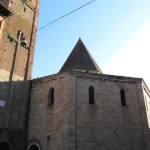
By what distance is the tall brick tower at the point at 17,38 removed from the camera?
15844 millimetres

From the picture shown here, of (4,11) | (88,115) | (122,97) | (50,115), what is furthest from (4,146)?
(4,11)

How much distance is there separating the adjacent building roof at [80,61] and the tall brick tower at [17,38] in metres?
3.01

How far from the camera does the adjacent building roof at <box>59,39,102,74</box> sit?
18.1 meters

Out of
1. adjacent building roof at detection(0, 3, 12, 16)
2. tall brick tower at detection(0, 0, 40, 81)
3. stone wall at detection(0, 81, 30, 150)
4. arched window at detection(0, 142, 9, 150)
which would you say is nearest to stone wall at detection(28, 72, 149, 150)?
stone wall at detection(0, 81, 30, 150)

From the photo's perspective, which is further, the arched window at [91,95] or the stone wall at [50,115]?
the arched window at [91,95]

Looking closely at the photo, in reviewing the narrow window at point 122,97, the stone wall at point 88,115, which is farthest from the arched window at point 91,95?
the narrow window at point 122,97

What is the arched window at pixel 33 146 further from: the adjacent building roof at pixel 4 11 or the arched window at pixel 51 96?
the adjacent building roof at pixel 4 11

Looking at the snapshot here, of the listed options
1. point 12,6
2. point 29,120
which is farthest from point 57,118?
point 12,6

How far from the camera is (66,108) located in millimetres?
14547

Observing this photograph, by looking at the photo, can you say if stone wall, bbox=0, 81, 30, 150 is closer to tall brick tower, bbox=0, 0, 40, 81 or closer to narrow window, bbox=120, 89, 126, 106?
tall brick tower, bbox=0, 0, 40, 81

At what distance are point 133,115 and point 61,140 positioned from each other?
16.3 ft

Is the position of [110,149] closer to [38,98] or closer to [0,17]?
[38,98]

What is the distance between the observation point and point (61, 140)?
13828 mm

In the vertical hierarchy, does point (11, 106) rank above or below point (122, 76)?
below
